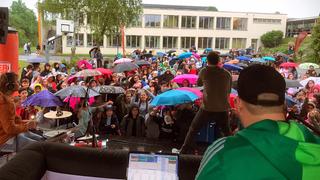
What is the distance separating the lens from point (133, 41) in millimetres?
55594

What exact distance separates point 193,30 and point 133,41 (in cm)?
915

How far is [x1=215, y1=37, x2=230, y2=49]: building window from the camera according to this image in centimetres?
5691

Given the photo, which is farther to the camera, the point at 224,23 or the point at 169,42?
the point at 224,23

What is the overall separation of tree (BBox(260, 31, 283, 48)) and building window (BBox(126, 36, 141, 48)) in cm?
1848

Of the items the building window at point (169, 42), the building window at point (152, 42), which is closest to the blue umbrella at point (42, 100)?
the building window at point (152, 42)

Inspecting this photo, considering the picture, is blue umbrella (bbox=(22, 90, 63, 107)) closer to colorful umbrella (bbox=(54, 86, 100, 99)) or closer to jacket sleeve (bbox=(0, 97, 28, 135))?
colorful umbrella (bbox=(54, 86, 100, 99))

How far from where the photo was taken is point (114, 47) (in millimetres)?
54531

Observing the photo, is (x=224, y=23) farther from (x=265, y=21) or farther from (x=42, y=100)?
(x=42, y=100)

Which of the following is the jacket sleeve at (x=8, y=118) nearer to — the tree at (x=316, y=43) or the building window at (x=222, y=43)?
the tree at (x=316, y=43)

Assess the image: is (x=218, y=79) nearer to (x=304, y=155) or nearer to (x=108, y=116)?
(x=108, y=116)

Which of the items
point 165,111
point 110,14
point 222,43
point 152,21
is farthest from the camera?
point 222,43

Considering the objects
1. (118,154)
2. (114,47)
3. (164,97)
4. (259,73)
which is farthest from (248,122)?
(114,47)

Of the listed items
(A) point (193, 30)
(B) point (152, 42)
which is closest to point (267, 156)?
(B) point (152, 42)

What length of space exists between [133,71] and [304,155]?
11.6 metres
